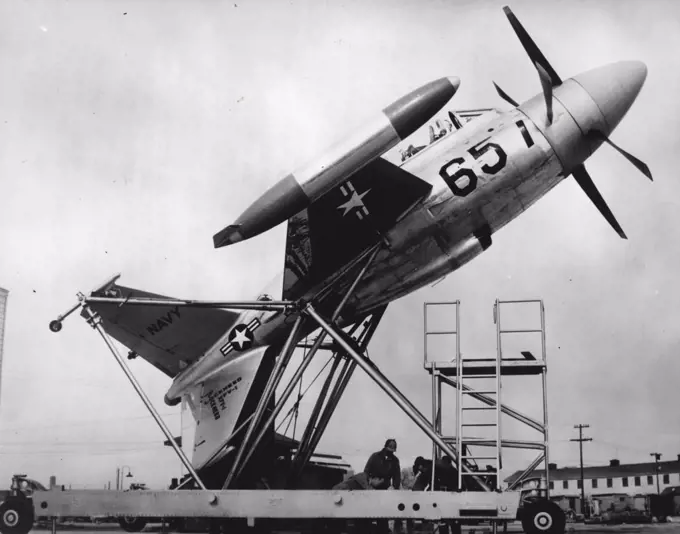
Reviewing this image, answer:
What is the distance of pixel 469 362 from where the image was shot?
10.1 m

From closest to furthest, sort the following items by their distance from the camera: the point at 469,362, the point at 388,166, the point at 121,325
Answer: the point at 388,166, the point at 469,362, the point at 121,325

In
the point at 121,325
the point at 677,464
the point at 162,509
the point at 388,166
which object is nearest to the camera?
the point at 162,509

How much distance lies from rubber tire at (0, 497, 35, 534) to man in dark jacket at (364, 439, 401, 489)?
4255 millimetres

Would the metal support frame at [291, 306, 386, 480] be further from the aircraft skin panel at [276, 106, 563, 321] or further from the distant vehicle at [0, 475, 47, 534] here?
the distant vehicle at [0, 475, 47, 534]

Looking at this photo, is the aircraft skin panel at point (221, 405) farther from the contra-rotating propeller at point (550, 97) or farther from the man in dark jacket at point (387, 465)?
the contra-rotating propeller at point (550, 97)

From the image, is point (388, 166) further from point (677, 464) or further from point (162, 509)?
point (677, 464)

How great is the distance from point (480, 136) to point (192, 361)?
17.5 ft

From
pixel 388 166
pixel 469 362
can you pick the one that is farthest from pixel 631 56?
pixel 469 362

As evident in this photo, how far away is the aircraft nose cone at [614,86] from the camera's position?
958cm

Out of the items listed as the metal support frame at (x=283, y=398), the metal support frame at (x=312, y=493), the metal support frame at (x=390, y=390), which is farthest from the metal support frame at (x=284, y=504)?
the metal support frame at (x=283, y=398)

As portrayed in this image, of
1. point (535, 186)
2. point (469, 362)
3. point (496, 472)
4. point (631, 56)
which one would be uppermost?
point (631, 56)

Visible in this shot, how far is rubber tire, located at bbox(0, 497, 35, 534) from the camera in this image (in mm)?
9617

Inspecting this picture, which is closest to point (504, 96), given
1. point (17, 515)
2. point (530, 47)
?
point (530, 47)

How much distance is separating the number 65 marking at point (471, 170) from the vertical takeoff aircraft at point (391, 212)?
1 centimetres
